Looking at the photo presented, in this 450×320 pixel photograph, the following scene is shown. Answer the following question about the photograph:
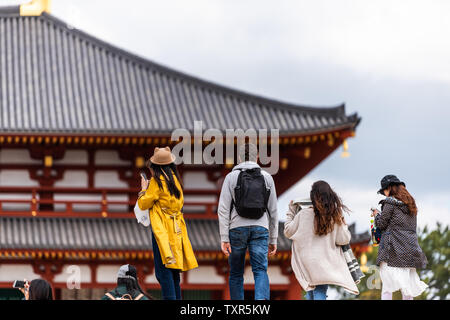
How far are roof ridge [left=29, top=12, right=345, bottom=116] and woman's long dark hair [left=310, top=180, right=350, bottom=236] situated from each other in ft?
Result: 42.8

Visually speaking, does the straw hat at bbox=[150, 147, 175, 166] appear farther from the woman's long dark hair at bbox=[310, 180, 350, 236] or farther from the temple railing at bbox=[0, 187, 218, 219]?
the temple railing at bbox=[0, 187, 218, 219]

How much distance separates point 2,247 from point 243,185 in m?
12.2

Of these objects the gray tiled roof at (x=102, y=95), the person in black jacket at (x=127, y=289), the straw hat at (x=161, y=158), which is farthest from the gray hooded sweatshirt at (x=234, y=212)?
the gray tiled roof at (x=102, y=95)

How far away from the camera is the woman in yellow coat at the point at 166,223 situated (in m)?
10.9

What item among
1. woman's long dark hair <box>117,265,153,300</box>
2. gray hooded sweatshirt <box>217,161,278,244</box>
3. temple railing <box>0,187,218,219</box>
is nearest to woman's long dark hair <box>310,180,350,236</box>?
gray hooded sweatshirt <box>217,161,278,244</box>

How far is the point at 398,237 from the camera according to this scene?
11.2 m

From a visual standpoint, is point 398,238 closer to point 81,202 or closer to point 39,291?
point 39,291

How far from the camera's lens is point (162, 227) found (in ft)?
36.2

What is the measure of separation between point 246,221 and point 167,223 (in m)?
0.91

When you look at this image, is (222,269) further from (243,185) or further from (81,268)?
(243,185)

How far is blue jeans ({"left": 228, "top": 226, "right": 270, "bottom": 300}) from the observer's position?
1106 centimetres

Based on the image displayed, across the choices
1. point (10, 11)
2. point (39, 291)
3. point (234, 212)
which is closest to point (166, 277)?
point (234, 212)

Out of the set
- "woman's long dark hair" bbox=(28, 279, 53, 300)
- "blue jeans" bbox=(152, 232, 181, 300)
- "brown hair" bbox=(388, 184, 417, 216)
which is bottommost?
"woman's long dark hair" bbox=(28, 279, 53, 300)

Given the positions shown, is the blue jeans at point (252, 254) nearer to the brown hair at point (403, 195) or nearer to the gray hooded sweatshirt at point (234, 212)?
the gray hooded sweatshirt at point (234, 212)
